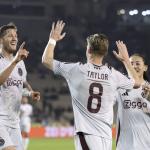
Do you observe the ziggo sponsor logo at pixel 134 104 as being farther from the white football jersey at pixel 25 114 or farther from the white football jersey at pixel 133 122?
the white football jersey at pixel 25 114

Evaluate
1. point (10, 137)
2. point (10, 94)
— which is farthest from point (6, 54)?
point (10, 137)

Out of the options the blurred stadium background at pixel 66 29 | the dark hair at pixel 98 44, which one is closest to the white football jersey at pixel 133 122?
the dark hair at pixel 98 44

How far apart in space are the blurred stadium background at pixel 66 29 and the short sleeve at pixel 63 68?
25.2 m

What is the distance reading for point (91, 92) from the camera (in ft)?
19.9

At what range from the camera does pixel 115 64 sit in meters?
35.8

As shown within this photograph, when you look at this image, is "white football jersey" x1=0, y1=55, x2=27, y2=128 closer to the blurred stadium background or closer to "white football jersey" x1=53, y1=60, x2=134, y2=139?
"white football jersey" x1=53, y1=60, x2=134, y2=139

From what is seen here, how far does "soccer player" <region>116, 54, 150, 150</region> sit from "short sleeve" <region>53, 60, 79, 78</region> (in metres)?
1.53

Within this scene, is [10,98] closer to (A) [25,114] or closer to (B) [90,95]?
(B) [90,95]

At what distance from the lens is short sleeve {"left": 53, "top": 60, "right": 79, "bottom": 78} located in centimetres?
590

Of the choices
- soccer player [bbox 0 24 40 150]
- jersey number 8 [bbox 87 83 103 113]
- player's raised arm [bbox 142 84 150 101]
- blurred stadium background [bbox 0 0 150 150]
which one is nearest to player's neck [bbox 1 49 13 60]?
soccer player [bbox 0 24 40 150]

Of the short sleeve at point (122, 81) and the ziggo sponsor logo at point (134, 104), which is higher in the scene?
the short sleeve at point (122, 81)

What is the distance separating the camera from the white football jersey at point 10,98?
6.87 m

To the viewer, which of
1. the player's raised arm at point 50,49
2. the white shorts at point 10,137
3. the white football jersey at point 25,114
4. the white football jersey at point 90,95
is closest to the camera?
→ the player's raised arm at point 50,49

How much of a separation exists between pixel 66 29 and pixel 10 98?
31.9 meters
